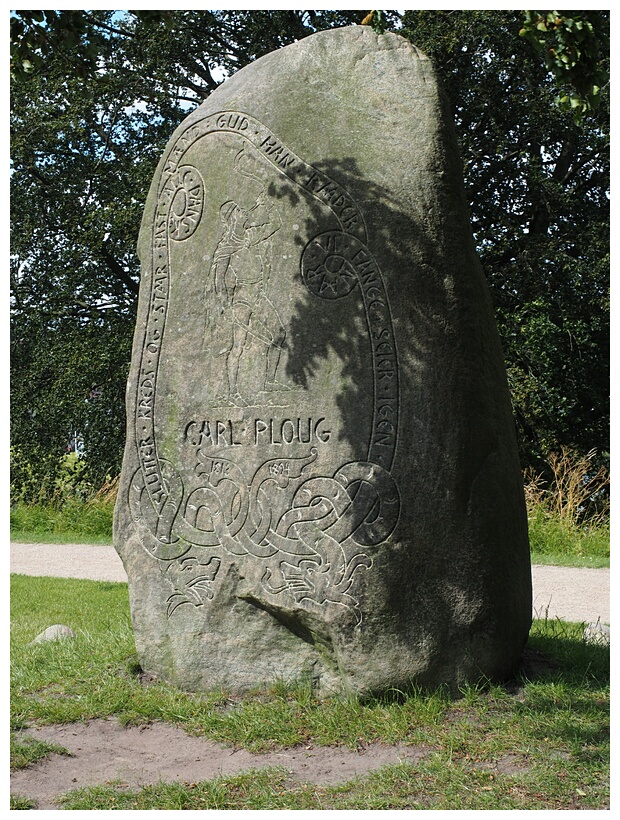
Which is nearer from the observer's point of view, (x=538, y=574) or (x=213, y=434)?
(x=213, y=434)

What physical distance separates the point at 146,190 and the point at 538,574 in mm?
7935

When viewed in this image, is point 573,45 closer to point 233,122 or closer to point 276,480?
point 233,122

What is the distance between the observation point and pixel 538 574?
8344 mm

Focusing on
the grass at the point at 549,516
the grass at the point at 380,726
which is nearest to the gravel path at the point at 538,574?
the grass at the point at 549,516

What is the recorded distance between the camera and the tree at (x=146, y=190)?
39.2 feet

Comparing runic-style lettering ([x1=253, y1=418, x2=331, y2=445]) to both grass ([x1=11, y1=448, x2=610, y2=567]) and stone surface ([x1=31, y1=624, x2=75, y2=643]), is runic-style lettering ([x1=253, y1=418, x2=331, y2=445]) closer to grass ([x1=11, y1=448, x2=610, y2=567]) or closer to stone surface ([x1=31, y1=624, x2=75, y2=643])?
stone surface ([x1=31, y1=624, x2=75, y2=643])

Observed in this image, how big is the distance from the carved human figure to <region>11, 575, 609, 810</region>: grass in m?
1.59

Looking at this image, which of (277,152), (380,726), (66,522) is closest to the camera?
(380,726)

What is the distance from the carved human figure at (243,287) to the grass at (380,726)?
5.23ft

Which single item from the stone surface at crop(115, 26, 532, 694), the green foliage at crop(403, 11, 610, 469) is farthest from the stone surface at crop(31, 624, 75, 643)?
the green foliage at crop(403, 11, 610, 469)

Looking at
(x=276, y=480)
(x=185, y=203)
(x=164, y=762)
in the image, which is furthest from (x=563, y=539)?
(x=164, y=762)

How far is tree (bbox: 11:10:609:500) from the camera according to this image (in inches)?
470

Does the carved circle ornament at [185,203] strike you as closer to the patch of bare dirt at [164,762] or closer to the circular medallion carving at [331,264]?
the circular medallion carving at [331,264]

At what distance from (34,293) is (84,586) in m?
7.52
